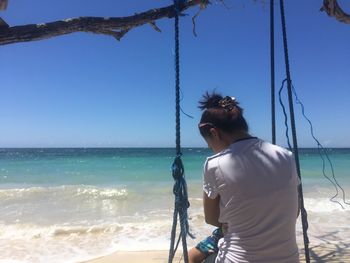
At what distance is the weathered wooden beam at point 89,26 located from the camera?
2092mm

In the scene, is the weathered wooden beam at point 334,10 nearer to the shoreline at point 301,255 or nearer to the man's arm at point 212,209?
the shoreline at point 301,255

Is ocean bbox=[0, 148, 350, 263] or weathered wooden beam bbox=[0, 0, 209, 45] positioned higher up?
weathered wooden beam bbox=[0, 0, 209, 45]

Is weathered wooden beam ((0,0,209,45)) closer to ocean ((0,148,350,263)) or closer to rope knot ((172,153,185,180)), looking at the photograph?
rope knot ((172,153,185,180))

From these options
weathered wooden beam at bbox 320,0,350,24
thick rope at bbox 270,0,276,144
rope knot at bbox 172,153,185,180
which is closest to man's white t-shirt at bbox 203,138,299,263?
rope knot at bbox 172,153,185,180

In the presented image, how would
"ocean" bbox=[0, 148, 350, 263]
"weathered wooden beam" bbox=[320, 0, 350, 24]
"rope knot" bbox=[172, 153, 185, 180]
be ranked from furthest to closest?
"ocean" bbox=[0, 148, 350, 263] → "weathered wooden beam" bbox=[320, 0, 350, 24] → "rope knot" bbox=[172, 153, 185, 180]

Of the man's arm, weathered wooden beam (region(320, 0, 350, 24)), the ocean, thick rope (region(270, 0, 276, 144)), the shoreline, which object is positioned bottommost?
the ocean

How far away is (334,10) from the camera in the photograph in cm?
340

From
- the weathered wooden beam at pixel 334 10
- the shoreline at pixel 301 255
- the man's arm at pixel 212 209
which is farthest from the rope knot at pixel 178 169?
the weathered wooden beam at pixel 334 10

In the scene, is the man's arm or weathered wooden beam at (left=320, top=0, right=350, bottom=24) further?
weathered wooden beam at (left=320, top=0, right=350, bottom=24)

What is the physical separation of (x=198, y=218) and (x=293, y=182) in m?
5.22

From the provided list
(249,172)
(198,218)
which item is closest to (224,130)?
(249,172)

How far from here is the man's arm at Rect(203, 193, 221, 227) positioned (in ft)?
4.62

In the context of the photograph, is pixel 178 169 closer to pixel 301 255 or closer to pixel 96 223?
pixel 301 255

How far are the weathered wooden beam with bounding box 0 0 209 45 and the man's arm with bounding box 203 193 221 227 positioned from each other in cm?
136
